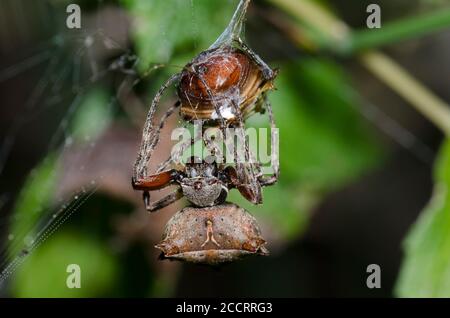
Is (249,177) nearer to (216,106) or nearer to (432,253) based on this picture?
(216,106)

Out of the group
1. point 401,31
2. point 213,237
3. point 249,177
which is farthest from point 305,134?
point 213,237

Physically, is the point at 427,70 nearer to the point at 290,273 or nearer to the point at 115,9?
the point at 290,273

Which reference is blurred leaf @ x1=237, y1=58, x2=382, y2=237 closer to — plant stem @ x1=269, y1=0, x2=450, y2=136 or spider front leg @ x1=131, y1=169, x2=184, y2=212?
plant stem @ x1=269, y1=0, x2=450, y2=136

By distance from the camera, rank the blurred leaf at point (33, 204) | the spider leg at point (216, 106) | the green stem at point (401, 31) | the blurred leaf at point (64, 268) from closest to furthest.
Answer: the spider leg at point (216, 106)
the green stem at point (401, 31)
the blurred leaf at point (33, 204)
the blurred leaf at point (64, 268)

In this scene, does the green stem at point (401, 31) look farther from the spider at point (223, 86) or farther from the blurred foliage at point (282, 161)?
the spider at point (223, 86)

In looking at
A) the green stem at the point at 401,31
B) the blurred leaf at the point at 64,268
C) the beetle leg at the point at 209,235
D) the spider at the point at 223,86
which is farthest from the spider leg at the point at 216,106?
the blurred leaf at the point at 64,268
